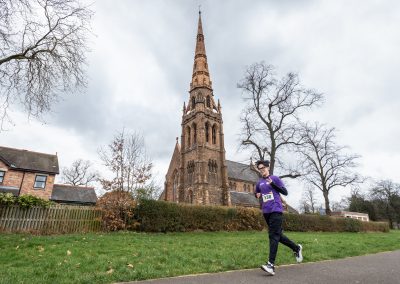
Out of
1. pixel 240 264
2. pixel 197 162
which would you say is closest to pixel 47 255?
pixel 240 264

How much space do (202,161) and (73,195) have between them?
58.6ft

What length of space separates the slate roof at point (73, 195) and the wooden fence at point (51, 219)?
19.0 meters

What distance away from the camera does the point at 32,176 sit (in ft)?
92.4

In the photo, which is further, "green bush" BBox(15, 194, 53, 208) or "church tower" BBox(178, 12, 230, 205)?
"church tower" BBox(178, 12, 230, 205)

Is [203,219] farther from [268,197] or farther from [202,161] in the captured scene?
[202,161]

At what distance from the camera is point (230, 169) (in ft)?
153

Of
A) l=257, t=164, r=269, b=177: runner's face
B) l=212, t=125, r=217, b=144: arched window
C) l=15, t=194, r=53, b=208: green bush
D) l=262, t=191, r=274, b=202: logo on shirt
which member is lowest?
l=262, t=191, r=274, b=202: logo on shirt

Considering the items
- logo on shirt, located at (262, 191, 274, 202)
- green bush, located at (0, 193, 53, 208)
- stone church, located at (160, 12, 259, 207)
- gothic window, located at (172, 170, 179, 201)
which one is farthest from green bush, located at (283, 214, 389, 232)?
gothic window, located at (172, 170, 179, 201)

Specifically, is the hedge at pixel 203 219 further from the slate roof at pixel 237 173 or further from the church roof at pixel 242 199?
the slate roof at pixel 237 173

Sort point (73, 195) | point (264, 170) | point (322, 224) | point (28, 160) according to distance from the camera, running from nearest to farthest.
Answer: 1. point (264, 170)
2. point (322, 224)
3. point (28, 160)
4. point (73, 195)

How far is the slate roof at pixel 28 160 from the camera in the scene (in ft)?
91.0

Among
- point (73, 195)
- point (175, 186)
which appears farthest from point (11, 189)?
point (175, 186)

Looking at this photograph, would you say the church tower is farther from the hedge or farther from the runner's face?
the runner's face

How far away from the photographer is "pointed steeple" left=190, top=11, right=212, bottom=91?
4552 centimetres
